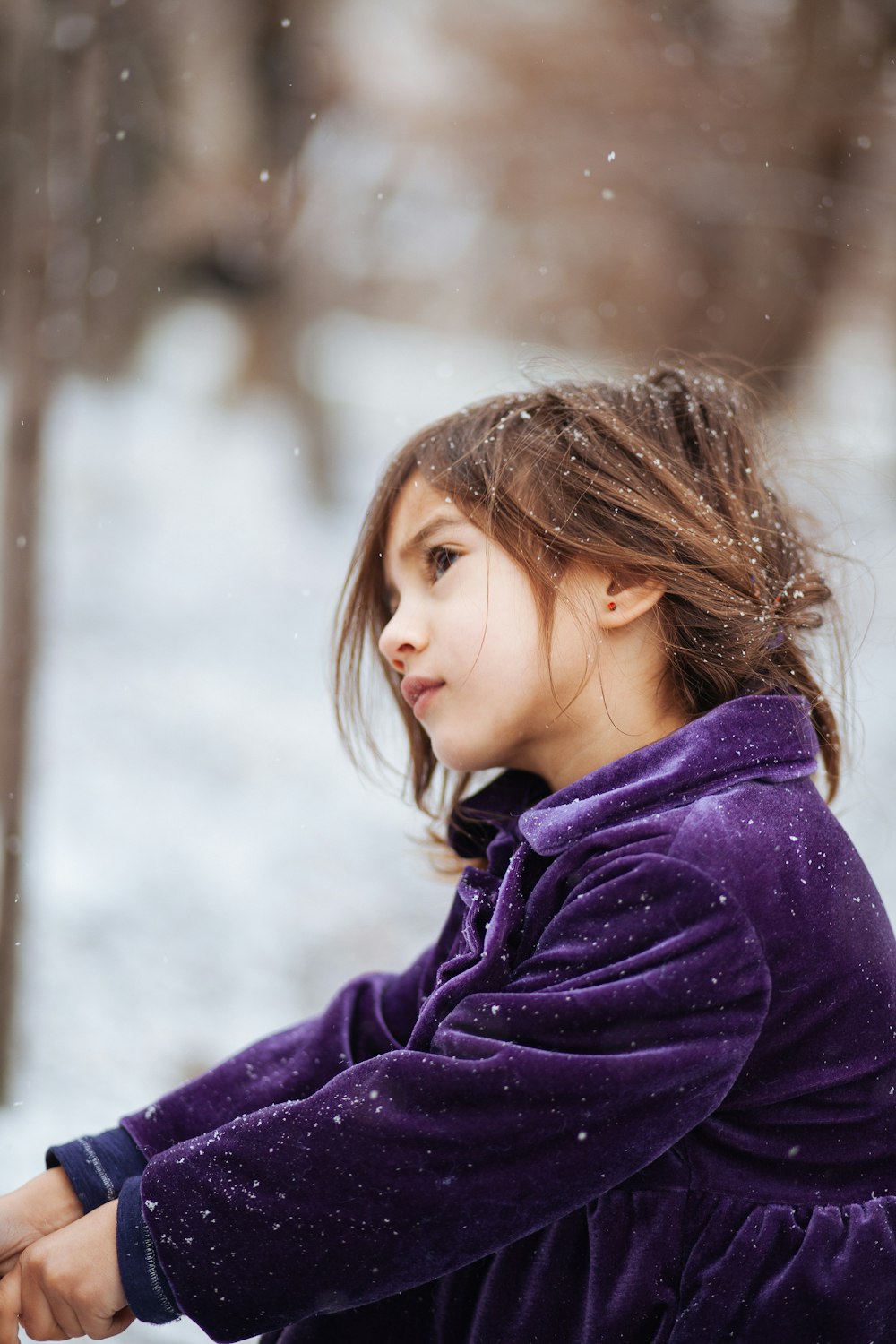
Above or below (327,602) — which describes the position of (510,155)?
above

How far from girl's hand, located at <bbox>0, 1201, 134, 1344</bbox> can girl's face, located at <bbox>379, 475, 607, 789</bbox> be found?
447 millimetres

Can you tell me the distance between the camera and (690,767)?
821mm

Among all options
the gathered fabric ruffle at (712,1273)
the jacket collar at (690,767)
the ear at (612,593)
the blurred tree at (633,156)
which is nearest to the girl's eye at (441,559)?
the ear at (612,593)

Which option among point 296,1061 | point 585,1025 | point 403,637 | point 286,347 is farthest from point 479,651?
point 286,347

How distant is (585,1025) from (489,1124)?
Result: 0.29ft

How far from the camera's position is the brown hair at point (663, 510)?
912 mm

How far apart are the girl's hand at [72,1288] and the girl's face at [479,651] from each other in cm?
45

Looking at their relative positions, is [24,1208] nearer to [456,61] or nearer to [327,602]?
[327,602]

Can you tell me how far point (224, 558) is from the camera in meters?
3.98

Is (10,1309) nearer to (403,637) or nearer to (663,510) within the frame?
(403,637)

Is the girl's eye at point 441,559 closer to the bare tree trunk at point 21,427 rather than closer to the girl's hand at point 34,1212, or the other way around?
the girl's hand at point 34,1212

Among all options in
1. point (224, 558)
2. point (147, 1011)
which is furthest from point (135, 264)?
point (147, 1011)

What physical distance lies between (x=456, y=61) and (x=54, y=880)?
239 centimetres

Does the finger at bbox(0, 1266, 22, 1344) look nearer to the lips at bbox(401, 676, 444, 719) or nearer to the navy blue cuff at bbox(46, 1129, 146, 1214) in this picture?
the navy blue cuff at bbox(46, 1129, 146, 1214)
